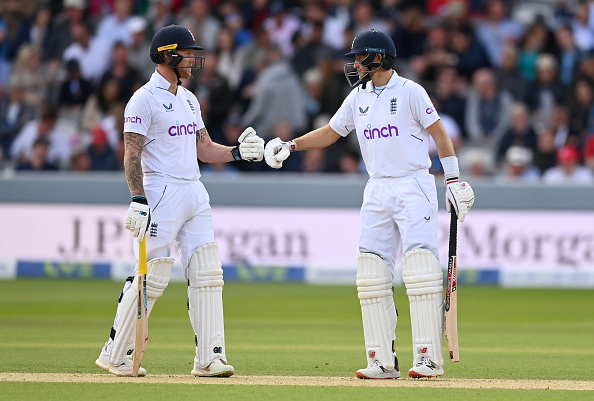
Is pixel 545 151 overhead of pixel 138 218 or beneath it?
overhead

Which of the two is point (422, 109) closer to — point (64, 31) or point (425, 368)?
point (425, 368)

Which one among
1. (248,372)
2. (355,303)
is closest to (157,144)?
(248,372)

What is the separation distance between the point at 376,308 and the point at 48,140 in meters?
9.83

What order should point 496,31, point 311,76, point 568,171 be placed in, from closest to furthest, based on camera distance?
point 568,171 < point 311,76 < point 496,31

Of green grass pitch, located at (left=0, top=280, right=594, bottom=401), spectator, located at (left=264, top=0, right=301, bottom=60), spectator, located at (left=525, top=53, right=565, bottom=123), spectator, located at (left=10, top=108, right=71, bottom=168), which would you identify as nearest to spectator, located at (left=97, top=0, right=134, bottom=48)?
spectator, located at (left=10, top=108, right=71, bottom=168)

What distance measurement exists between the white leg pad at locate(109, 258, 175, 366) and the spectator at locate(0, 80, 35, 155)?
1013cm

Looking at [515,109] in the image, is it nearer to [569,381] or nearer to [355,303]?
[355,303]

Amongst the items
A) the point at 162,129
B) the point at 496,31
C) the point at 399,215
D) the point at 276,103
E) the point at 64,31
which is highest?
the point at 64,31

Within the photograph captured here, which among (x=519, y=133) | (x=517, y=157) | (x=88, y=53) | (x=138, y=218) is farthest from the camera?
(x=88, y=53)

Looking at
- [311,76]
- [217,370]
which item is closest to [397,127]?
[217,370]

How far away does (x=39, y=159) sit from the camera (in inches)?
608

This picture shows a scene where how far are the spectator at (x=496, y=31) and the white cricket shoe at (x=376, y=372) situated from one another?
10.4 meters

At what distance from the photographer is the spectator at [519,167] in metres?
14.5

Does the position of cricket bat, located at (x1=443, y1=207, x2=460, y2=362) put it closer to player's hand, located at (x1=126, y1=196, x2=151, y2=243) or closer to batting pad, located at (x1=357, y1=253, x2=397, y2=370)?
batting pad, located at (x1=357, y1=253, x2=397, y2=370)
